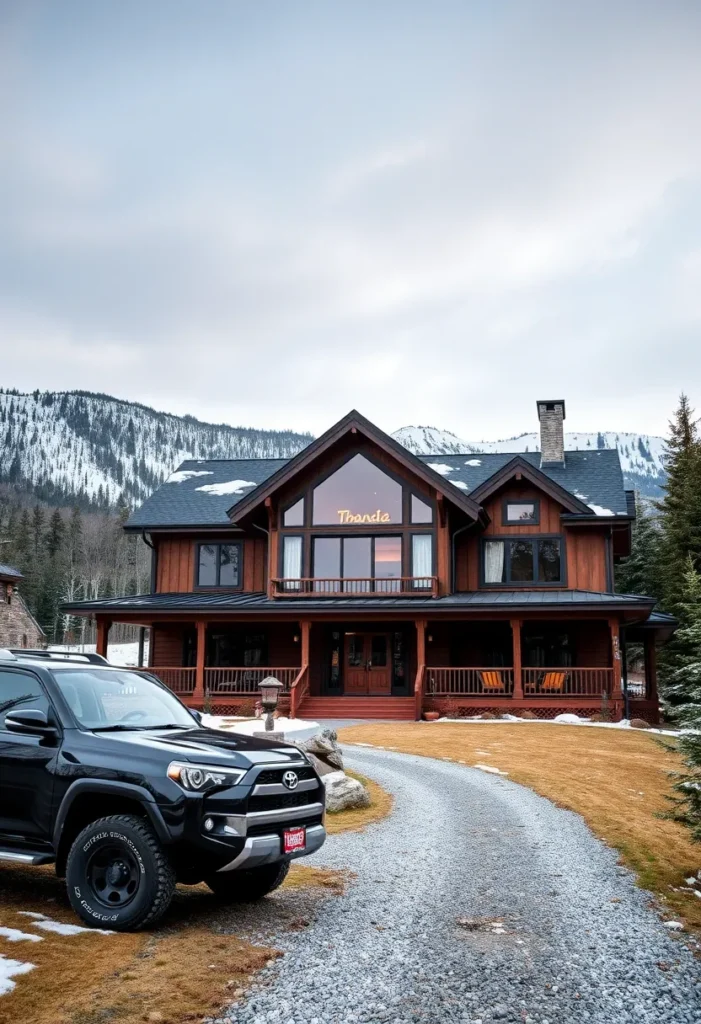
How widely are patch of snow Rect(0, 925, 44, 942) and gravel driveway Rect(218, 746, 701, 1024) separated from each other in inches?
62.6

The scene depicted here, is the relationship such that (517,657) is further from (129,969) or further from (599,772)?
(129,969)

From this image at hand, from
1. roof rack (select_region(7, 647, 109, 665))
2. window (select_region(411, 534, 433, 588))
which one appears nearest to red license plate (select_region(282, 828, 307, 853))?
roof rack (select_region(7, 647, 109, 665))

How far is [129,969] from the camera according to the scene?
4.88m

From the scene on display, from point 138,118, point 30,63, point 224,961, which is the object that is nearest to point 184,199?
point 138,118

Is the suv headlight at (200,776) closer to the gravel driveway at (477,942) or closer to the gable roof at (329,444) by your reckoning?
the gravel driveway at (477,942)

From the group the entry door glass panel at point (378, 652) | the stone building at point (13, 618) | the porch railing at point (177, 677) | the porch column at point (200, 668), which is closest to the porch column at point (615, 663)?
the entry door glass panel at point (378, 652)

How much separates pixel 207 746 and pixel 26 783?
1.42 metres

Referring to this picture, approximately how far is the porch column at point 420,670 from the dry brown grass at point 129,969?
1964 cm

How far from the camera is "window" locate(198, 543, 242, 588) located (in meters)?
31.3

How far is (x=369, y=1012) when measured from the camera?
14.8 ft

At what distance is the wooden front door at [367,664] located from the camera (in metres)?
28.5

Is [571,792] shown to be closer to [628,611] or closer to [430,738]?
[430,738]

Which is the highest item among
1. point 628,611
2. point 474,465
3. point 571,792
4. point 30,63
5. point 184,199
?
point 30,63

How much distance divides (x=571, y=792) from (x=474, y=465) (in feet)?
71.9
